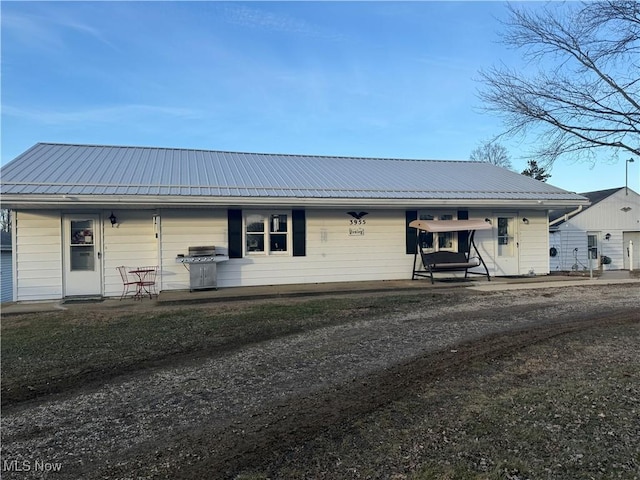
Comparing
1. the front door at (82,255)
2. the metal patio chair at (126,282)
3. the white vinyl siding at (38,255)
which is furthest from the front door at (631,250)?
the white vinyl siding at (38,255)

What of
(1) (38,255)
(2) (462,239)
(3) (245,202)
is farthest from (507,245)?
(1) (38,255)

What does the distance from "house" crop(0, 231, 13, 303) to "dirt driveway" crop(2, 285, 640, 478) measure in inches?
434

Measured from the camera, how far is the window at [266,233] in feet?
40.1

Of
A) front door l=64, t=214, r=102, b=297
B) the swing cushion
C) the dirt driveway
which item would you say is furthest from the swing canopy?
front door l=64, t=214, r=102, b=297

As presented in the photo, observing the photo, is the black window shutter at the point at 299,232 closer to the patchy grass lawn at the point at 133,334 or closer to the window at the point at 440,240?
the patchy grass lawn at the point at 133,334

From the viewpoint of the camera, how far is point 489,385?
14.8 ft

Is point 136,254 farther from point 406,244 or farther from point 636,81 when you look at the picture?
point 636,81

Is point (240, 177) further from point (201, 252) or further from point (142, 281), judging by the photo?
point (142, 281)

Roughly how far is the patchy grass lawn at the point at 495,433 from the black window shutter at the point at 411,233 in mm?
8489

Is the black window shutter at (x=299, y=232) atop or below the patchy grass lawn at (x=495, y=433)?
atop

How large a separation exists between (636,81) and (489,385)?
7.19 meters

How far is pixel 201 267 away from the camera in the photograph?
11.3 meters

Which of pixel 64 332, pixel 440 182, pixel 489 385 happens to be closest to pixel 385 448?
pixel 489 385

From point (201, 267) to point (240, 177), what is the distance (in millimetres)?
3103
